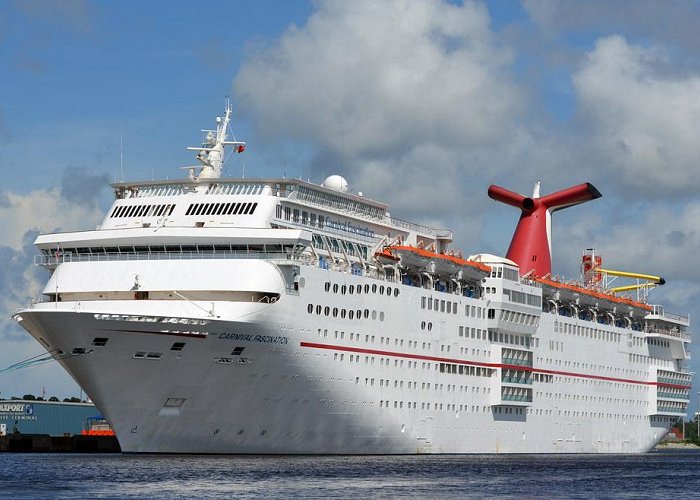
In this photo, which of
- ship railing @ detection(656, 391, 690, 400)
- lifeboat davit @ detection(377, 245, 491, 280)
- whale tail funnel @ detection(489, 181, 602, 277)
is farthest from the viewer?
ship railing @ detection(656, 391, 690, 400)

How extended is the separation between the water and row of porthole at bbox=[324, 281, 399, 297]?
6788 millimetres

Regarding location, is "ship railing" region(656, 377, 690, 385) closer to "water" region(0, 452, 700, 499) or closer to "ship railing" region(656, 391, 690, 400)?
"ship railing" region(656, 391, 690, 400)

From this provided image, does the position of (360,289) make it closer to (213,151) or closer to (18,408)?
(213,151)

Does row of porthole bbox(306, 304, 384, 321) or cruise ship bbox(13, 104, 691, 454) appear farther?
row of porthole bbox(306, 304, 384, 321)

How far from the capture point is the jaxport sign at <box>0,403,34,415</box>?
287 feet

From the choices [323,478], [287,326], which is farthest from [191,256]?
[323,478]

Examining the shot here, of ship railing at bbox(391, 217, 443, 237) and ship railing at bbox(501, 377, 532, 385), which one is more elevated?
ship railing at bbox(391, 217, 443, 237)

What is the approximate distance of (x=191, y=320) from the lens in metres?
46.0

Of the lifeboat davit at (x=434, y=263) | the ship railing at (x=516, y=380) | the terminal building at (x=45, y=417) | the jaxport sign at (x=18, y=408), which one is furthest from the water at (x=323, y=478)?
the jaxport sign at (x=18, y=408)

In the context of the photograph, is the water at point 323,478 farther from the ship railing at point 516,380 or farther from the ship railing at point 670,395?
the ship railing at point 670,395

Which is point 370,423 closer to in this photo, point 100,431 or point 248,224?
point 248,224

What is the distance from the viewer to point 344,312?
2025 inches

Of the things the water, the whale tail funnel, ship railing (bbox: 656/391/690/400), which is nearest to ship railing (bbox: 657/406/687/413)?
ship railing (bbox: 656/391/690/400)

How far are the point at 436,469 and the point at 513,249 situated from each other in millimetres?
27257
